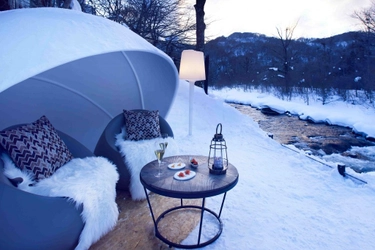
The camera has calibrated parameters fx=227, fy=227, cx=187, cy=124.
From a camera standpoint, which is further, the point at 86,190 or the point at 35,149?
the point at 35,149

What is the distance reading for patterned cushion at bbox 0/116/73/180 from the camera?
1804 millimetres

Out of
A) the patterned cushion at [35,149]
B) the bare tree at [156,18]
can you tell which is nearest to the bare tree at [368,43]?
the bare tree at [156,18]

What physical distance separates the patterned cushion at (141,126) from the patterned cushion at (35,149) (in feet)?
2.88

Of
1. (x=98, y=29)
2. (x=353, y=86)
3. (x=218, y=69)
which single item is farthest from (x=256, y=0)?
(x=218, y=69)

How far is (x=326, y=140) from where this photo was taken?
20.6ft

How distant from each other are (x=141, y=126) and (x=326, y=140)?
5563 mm

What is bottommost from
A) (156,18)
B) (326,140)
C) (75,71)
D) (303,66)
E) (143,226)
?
(326,140)

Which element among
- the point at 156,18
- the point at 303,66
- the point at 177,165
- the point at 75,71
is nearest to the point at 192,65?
the point at 75,71

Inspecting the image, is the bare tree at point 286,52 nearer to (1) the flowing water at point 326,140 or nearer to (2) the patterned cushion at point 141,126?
(1) the flowing water at point 326,140

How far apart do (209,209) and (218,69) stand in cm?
2183

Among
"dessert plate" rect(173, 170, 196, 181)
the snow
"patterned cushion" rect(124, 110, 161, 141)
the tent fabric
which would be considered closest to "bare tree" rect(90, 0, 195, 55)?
the tent fabric

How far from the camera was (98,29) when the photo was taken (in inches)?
79.4

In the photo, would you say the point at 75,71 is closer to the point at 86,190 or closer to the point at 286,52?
the point at 86,190

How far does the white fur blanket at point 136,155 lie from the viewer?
238cm
